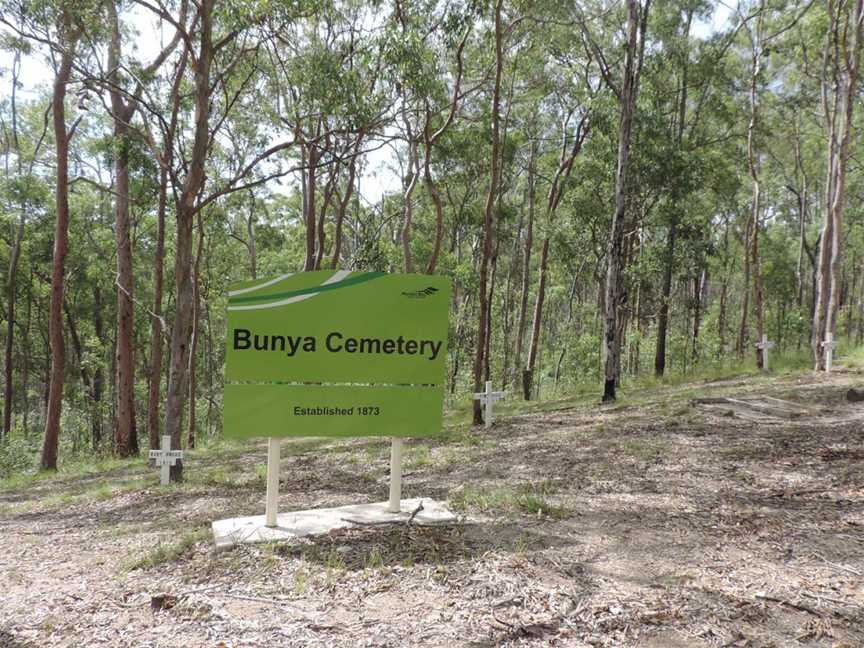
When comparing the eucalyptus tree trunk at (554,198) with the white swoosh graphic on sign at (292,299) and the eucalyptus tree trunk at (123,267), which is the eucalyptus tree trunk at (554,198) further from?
the white swoosh graphic on sign at (292,299)

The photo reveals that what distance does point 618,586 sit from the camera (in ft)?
10.5

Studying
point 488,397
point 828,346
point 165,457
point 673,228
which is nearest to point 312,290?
point 165,457

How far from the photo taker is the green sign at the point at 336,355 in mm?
4188

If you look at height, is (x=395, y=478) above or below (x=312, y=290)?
below

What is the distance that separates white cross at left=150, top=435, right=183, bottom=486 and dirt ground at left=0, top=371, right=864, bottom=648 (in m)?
0.30

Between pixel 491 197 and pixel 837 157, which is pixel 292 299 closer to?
pixel 491 197

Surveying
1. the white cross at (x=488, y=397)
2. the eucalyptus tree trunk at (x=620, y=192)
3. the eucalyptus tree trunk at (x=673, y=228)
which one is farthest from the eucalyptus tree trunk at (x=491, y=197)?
the eucalyptus tree trunk at (x=673, y=228)

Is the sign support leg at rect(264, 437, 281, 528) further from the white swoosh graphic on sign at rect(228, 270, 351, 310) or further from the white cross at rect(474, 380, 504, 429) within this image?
the white cross at rect(474, 380, 504, 429)

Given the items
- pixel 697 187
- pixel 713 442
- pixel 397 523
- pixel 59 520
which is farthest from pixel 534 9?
pixel 59 520

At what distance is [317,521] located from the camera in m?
4.45

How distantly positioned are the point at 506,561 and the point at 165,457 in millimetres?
5695

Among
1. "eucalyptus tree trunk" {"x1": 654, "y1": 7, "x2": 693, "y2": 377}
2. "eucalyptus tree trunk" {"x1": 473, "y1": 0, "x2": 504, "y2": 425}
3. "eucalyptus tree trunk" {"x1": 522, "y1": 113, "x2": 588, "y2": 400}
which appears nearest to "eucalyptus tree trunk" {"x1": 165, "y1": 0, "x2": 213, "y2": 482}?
"eucalyptus tree trunk" {"x1": 473, "y1": 0, "x2": 504, "y2": 425}

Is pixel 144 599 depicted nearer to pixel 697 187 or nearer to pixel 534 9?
pixel 534 9

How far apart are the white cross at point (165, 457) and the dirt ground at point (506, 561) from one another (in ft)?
1.00
